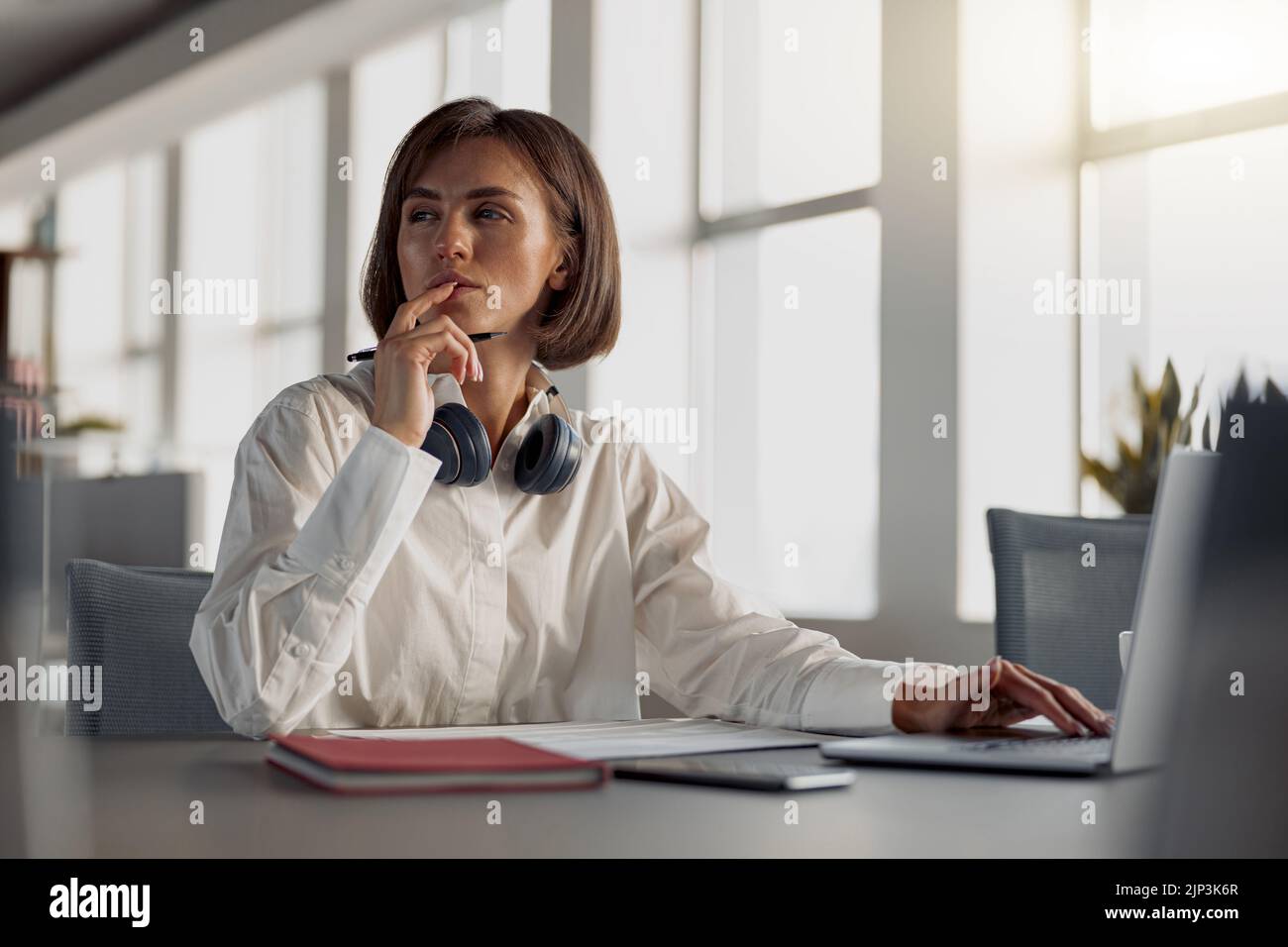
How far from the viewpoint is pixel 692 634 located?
5.29 feet

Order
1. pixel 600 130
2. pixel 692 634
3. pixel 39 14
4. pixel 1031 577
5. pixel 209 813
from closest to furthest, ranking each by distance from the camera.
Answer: pixel 209 813
pixel 692 634
pixel 1031 577
pixel 600 130
pixel 39 14

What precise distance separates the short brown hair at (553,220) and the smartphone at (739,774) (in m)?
0.98

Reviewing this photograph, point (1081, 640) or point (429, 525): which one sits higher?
point (429, 525)

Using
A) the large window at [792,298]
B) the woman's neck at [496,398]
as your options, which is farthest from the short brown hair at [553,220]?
the large window at [792,298]

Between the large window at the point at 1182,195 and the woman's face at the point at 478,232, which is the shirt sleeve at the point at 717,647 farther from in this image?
the large window at the point at 1182,195

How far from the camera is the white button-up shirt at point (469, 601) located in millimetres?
1215

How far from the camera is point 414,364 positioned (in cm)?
137

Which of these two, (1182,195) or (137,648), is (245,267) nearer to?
(1182,195)

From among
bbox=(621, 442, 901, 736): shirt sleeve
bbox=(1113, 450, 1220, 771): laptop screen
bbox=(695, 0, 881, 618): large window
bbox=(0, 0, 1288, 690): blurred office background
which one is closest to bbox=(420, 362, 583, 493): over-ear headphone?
bbox=(621, 442, 901, 736): shirt sleeve

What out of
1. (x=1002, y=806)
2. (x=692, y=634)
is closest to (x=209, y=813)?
(x=1002, y=806)

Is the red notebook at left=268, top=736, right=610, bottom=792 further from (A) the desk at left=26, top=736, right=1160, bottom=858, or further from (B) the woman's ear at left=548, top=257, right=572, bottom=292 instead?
(B) the woman's ear at left=548, top=257, right=572, bottom=292

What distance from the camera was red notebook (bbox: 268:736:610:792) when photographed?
836 millimetres

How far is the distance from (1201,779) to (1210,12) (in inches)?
129
